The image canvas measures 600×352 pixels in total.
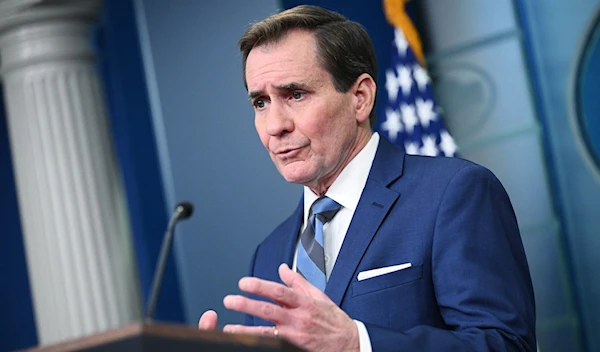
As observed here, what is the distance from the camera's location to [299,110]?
7.28ft

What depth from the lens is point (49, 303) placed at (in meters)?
5.26

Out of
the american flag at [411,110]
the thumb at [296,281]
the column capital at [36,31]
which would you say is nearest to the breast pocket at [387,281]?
the thumb at [296,281]

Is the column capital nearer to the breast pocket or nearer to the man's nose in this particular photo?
the man's nose

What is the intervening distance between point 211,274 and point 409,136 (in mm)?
1338

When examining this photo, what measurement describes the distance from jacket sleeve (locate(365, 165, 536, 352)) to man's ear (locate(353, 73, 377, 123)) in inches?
14.3

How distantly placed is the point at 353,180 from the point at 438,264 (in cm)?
37

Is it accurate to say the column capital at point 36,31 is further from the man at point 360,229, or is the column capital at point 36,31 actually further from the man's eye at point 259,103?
the man's eye at point 259,103

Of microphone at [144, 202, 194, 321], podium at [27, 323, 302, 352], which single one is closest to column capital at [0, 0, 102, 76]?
microphone at [144, 202, 194, 321]

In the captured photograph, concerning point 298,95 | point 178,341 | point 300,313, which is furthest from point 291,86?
point 178,341

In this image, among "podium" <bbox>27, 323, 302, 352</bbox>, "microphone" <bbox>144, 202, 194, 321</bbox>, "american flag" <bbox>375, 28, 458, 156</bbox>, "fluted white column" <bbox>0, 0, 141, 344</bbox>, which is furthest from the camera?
"fluted white column" <bbox>0, 0, 141, 344</bbox>

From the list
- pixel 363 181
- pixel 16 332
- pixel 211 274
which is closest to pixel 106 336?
pixel 363 181

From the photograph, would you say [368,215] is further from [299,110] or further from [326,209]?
[299,110]

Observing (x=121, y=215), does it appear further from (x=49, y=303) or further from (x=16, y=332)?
(x=16, y=332)

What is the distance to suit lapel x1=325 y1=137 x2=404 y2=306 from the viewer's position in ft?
6.77
